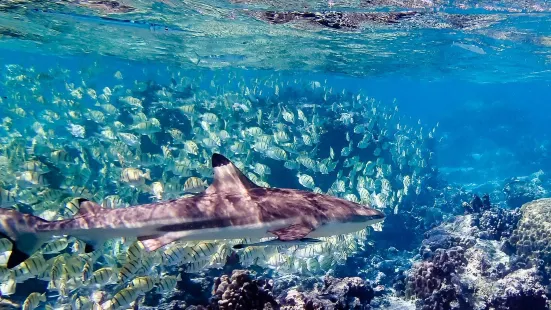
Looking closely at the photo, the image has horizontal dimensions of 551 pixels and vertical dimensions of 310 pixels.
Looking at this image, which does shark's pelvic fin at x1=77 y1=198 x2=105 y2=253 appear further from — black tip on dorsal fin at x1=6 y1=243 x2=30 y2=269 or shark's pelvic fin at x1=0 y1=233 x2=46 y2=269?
black tip on dorsal fin at x1=6 y1=243 x2=30 y2=269

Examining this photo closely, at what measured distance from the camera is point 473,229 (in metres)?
11.7

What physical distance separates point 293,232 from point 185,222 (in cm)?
122

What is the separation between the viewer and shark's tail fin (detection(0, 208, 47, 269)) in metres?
4.34

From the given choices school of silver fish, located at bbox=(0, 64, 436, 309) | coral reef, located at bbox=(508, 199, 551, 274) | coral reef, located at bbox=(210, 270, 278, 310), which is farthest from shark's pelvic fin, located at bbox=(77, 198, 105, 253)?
coral reef, located at bbox=(508, 199, 551, 274)

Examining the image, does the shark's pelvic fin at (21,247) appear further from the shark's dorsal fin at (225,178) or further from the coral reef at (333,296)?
the coral reef at (333,296)

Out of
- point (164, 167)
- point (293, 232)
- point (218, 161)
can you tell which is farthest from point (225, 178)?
point (164, 167)

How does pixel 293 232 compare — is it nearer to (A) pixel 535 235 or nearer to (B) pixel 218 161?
(B) pixel 218 161

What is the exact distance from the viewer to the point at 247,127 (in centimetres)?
1780

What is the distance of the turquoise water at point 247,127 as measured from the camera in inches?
347

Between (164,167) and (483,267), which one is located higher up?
(483,267)

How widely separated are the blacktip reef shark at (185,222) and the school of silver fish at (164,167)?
69 centimetres

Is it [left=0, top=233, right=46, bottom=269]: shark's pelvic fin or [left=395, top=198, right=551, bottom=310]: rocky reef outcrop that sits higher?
[left=0, top=233, right=46, bottom=269]: shark's pelvic fin

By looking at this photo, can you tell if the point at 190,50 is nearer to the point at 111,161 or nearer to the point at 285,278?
the point at 111,161

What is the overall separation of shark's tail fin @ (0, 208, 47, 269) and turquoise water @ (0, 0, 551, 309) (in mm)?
2082
